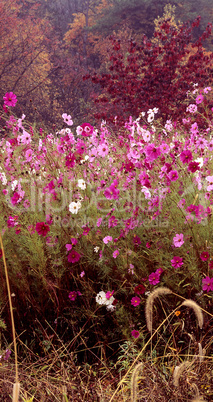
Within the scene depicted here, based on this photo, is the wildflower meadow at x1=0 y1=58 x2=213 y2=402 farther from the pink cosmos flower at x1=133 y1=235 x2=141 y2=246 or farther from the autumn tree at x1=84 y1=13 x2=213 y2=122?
the autumn tree at x1=84 y1=13 x2=213 y2=122

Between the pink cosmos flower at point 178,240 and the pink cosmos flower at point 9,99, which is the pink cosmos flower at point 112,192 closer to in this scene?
the pink cosmos flower at point 178,240

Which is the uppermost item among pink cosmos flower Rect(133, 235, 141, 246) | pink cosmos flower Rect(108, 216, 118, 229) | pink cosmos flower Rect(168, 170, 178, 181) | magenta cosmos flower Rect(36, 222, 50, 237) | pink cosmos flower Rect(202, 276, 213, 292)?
pink cosmos flower Rect(168, 170, 178, 181)

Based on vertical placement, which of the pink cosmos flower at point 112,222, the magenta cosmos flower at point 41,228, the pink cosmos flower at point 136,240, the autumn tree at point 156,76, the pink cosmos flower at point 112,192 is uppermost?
the autumn tree at point 156,76

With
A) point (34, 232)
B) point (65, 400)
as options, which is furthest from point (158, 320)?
point (34, 232)

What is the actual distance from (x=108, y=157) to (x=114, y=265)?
1.37 metres

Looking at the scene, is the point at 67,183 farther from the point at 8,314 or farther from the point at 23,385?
the point at 23,385

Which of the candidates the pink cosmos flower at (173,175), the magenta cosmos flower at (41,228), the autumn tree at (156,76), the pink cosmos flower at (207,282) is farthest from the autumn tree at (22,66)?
the pink cosmos flower at (207,282)

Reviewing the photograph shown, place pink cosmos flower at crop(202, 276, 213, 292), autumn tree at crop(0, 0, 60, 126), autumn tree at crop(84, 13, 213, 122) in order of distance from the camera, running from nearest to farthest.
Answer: pink cosmos flower at crop(202, 276, 213, 292), autumn tree at crop(84, 13, 213, 122), autumn tree at crop(0, 0, 60, 126)

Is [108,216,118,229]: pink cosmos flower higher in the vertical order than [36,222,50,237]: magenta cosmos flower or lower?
higher

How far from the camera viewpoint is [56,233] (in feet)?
8.70

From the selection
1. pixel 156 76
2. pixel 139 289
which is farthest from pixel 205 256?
pixel 156 76

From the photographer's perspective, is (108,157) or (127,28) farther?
(127,28)

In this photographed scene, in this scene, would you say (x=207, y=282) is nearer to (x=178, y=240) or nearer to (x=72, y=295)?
(x=178, y=240)

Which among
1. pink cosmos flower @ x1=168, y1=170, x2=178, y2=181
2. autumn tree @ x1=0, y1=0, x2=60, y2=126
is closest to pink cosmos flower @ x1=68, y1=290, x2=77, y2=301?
pink cosmos flower @ x1=168, y1=170, x2=178, y2=181
